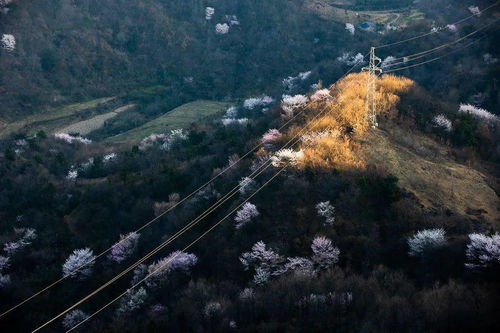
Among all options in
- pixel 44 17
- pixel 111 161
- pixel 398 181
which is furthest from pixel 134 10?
pixel 398 181

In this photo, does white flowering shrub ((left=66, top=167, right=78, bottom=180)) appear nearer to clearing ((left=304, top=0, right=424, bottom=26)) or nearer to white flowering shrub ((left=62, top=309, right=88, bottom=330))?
white flowering shrub ((left=62, top=309, right=88, bottom=330))

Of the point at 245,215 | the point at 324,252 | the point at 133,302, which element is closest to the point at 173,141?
the point at 245,215

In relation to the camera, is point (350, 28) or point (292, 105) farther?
point (350, 28)

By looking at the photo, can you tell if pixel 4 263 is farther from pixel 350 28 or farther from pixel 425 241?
pixel 350 28

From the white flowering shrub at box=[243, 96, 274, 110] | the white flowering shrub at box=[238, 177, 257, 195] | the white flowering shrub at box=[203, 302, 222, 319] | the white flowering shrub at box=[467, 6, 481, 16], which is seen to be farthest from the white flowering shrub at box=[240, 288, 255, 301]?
the white flowering shrub at box=[467, 6, 481, 16]

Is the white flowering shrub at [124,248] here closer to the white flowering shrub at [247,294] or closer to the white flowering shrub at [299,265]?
the white flowering shrub at [247,294]

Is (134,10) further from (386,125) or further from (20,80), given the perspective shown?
(386,125)

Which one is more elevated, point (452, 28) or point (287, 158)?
point (452, 28)

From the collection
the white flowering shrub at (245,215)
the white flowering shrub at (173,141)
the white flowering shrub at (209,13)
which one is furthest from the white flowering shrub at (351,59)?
the white flowering shrub at (245,215)
